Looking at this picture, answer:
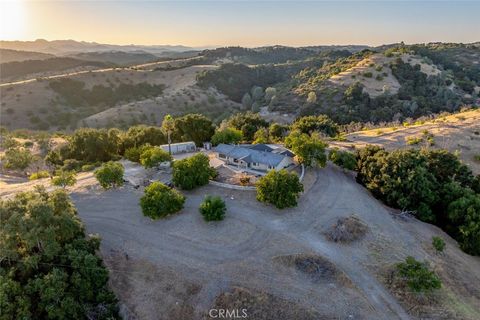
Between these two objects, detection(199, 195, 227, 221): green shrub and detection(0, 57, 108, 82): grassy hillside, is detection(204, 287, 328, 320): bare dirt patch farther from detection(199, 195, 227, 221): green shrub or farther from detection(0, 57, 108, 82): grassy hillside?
detection(0, 57, 108, 82): grassy hillside

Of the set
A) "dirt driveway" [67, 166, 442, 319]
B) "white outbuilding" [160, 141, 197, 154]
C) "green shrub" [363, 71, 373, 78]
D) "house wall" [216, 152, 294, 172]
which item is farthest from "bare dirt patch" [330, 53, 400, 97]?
"dirt driveway" [67, 166, 442, 319]

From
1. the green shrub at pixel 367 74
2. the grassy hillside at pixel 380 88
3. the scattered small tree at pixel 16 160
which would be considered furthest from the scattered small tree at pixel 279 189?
the green shrub at pixel 367 74

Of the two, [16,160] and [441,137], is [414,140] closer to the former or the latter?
[441,137]

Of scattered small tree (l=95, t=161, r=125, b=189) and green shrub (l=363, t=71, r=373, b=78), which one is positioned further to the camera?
green shrub (l=363, t=71, r=373, b=78)

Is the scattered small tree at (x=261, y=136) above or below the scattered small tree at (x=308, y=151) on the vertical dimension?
below

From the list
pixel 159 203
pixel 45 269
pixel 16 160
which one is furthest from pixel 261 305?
pixel 16 160

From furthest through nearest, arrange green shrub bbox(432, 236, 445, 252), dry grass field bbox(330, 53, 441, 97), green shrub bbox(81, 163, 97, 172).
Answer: dry grass field bbox(330, 53, 441, 97) < green shrub bbox(81, 163, 97, 172) < green shrub bbox(432, 236, 445, 252)

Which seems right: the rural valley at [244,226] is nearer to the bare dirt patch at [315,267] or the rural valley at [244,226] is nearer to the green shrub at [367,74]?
the bare dirt patch at [315,267]
